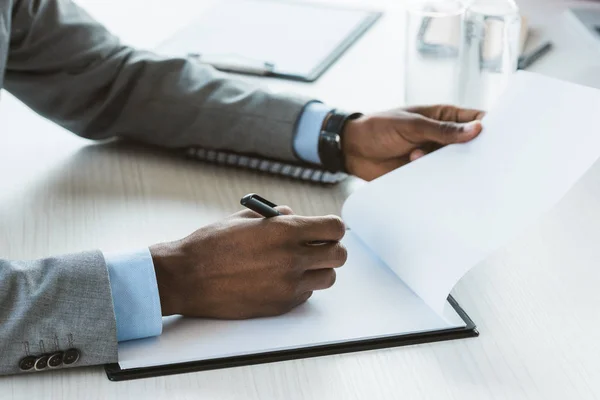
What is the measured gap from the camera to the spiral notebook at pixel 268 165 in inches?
53.7

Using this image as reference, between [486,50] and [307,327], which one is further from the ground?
[486,50]

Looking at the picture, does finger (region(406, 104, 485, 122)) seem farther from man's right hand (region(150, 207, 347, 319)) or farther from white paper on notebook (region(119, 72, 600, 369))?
man's right hand (region(150, 207, 347, 319))

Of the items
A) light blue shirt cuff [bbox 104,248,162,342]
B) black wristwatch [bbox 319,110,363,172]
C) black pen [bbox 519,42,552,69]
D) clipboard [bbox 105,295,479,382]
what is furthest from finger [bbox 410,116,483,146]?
black pen [bbox 519,42,552,69]

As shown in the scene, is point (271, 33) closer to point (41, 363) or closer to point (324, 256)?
point (324, 256)

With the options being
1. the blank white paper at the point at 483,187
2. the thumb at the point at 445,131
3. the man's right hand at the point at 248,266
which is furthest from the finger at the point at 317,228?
the thumb at the point at 445,131

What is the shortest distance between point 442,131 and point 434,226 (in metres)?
0.17

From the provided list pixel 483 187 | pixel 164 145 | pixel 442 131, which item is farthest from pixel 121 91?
pixel 483 187

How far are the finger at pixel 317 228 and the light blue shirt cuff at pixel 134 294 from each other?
166 millimetres

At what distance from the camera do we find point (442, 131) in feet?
3.95

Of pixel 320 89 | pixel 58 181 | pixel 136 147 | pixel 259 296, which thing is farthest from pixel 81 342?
pixel 320 89

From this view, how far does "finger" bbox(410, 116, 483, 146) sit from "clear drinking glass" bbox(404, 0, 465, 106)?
30 cm

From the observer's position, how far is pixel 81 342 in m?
0.95

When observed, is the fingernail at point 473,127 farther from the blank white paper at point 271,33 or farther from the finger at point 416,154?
the blank white paper at point 271,33

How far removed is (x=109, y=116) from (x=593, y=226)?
2.41 ft
